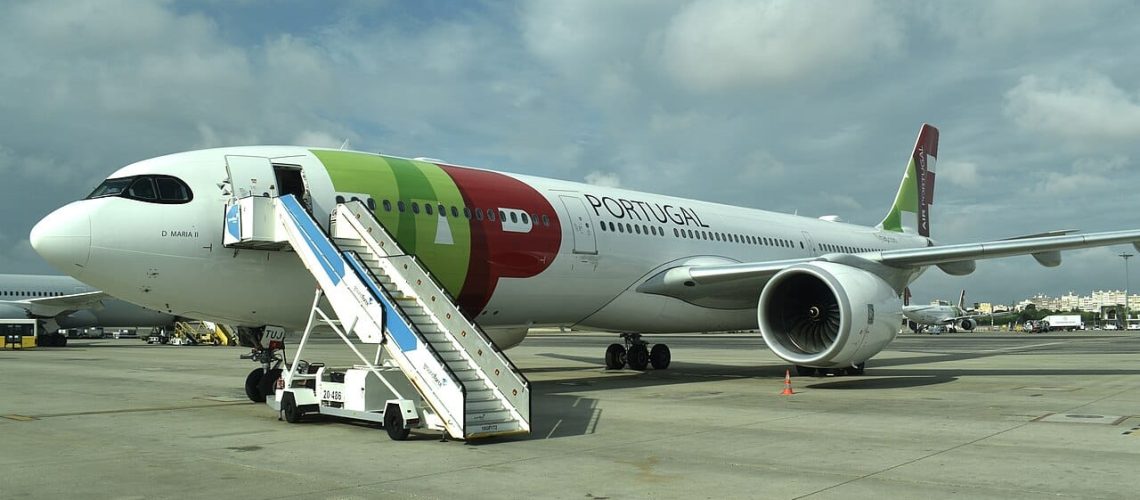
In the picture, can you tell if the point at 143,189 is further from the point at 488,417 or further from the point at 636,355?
the point at 636,355

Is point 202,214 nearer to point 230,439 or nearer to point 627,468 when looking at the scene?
point 230,439

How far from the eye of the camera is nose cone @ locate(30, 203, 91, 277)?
9867 millimetres

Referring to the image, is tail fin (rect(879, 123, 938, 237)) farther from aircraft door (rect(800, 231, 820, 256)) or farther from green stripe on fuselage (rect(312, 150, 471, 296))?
green stripe on fuselage (rect(312, 150, 471, 296))

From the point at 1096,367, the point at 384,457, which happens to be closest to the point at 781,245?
the point at 1096,367

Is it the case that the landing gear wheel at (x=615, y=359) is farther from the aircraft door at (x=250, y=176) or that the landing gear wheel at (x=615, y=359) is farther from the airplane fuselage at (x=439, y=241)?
the aircraft door at (x=250, y=176)

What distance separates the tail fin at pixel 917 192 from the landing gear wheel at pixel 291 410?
20.3m

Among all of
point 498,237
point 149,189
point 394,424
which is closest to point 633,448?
point 394,424

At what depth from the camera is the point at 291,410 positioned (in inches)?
390

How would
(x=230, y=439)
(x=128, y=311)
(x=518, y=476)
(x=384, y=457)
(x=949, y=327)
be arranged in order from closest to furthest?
(x=518, y=476)
(x=384, y=457)
(x=230, y=439)
(x=128, y=311)
(x=949, y=327)

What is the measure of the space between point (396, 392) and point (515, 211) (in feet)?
16.5

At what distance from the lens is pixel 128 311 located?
4472 cm

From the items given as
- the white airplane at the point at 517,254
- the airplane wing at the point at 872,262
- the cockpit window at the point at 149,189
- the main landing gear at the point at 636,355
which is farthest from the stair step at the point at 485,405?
the main landing gear at the point at 636,355

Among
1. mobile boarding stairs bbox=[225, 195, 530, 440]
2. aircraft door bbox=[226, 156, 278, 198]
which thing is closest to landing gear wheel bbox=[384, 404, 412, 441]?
mobile boarding stairs bbox=[225, 195, 530, 440]

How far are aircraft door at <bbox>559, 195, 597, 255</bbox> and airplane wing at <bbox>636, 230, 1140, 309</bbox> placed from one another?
1676 mm
